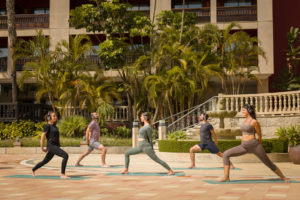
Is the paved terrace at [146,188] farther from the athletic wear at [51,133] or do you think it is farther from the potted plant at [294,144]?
the potted plant at [294,144]

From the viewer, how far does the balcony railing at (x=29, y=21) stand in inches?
1039

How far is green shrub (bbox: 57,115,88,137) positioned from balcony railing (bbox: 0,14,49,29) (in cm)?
906

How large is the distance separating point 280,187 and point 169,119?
1361 centimetres

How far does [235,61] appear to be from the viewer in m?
21.9

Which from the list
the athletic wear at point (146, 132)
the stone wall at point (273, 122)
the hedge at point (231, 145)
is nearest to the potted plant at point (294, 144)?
the hedge at point (231, 145)

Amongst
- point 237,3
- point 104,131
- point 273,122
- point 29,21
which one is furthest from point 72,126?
point 237,3

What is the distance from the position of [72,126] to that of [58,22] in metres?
8.81

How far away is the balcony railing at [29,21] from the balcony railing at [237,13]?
12.2 meters

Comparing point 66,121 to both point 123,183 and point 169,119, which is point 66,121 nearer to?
point 169,119

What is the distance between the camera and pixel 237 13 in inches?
989

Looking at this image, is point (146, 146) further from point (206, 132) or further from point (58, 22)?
point (58, 22)

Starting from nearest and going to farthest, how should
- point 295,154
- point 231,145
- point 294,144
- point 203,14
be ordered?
point 295,154 < point 294,144 < point 231,145 < point 203,14

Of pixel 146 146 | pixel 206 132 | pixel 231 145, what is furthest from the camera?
pixel 231 145

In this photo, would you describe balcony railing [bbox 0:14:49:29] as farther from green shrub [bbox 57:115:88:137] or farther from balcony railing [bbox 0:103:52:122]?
green shrub [bbox 57:115:88:137]
